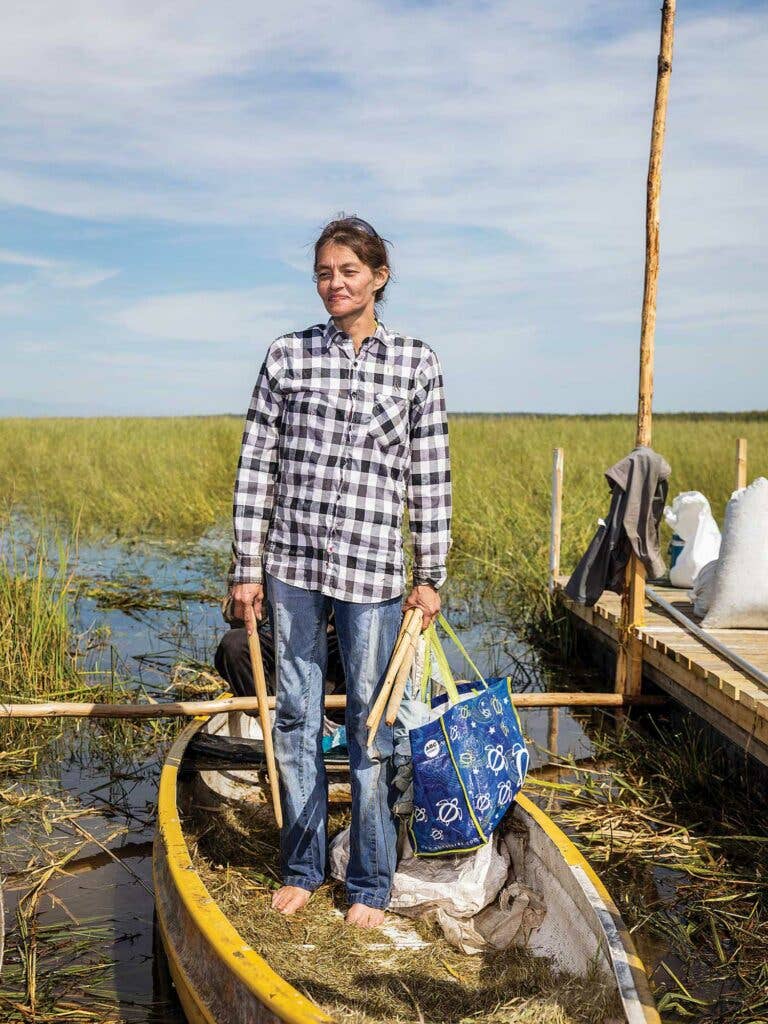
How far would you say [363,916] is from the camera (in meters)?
3.41

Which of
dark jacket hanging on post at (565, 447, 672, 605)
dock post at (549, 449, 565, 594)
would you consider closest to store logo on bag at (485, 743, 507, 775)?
dark jacket hanging on post at (565, 447, 672, 605)

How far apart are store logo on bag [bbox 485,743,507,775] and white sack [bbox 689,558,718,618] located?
3.28 metres

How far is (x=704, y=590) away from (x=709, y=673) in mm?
1598

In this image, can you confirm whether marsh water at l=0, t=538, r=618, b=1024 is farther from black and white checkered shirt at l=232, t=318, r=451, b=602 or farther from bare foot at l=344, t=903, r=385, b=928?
black and white checkered shirt at l=232, t=318, r=451, b=602

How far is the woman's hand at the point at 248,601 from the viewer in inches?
130

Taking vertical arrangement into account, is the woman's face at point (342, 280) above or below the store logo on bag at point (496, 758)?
above

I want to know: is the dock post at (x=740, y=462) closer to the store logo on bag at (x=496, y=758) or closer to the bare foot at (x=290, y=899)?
the store logo on bag at (x=496, y=758)

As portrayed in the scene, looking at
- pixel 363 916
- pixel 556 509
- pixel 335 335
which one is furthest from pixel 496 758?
pixel 556 509

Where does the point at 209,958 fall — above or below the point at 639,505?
below

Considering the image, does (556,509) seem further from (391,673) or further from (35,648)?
(391,673)

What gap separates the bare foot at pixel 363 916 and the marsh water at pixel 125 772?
0.72 metres

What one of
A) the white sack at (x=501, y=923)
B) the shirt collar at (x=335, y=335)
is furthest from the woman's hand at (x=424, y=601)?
the white sack at (x=501, y=923)

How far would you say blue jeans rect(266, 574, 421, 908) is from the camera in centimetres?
327

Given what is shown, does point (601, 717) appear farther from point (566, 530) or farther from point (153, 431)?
point (153, 431)
